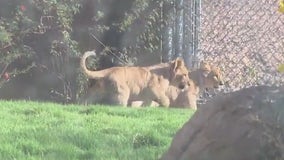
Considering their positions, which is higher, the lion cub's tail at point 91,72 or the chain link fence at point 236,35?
the chain link fence at point 236,35

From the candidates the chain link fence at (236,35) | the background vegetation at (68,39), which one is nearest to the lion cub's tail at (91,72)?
the background vegetation at (68,39)

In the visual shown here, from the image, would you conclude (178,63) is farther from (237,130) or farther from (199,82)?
(237,130)

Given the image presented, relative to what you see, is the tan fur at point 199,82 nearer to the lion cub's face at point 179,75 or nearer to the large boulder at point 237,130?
the lion cub's face at point 179,75

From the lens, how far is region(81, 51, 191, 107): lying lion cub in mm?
10625

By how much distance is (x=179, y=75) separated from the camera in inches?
452

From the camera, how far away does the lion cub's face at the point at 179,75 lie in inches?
438

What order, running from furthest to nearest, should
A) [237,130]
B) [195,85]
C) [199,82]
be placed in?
1. [195,85]
2. [199,82]
3. [237,130]

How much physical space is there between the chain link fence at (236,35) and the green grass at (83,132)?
11.8ft

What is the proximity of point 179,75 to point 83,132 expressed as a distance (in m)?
4.99

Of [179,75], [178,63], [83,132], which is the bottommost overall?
[83,132]

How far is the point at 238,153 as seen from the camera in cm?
342

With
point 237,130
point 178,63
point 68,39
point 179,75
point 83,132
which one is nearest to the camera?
point 237,130

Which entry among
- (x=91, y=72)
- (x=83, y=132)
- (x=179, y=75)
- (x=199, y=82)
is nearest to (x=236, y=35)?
(x=199, y=82)

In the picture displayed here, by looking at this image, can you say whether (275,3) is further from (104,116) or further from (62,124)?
(62,124)
